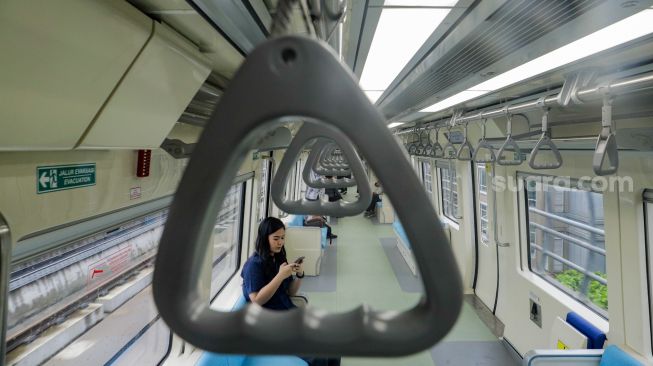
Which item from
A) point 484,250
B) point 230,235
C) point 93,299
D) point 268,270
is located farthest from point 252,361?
point 484,250

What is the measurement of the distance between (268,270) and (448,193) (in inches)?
241

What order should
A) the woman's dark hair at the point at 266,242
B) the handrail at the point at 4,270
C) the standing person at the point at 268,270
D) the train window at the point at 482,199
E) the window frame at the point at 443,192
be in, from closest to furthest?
1. the handrail at the point at 4,270
2. the standing person at the point at 268,270
3. the woman's dark hair at the point at 266,242
4. the train window at the point at 482,199
5. the window frame at the point at 443,192

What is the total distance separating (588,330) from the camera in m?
3.03

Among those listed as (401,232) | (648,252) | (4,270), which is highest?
(4,270)

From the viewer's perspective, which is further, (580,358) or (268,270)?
(268,270)

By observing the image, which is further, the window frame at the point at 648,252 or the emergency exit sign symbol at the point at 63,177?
the window frame at the point at 648,252

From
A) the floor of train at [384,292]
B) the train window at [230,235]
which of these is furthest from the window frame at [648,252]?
the train window at [230,235]

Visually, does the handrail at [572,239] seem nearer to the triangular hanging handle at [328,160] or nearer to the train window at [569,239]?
the train window at [569,239]

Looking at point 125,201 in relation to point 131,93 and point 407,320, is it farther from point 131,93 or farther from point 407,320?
point 407,320

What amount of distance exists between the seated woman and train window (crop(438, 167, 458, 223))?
5.42 m

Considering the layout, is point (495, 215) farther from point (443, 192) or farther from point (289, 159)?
point (289, 159)

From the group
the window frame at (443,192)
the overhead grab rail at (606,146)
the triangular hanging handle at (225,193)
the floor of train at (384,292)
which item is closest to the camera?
the triangular hanging handle at (225,193)

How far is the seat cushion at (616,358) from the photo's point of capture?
2422 millimetres

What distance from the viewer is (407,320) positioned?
1.30ft
